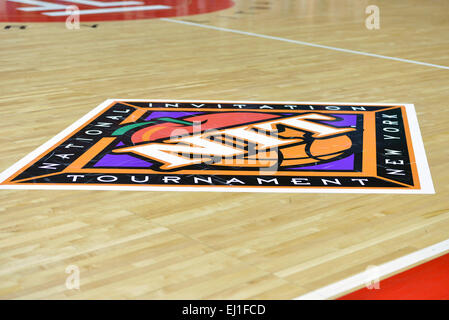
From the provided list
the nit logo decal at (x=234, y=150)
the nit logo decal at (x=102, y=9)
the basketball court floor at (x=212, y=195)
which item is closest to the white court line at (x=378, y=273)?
the basketball court floor at (x=212, y=195)

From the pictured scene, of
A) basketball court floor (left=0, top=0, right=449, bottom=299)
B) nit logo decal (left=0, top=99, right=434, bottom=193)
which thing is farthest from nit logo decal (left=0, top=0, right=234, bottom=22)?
nit logo decal (left=0, top=99, right=434, bottom=193)

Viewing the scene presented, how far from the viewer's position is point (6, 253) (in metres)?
2.37

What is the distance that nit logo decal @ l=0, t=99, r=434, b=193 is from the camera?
3.02 meters

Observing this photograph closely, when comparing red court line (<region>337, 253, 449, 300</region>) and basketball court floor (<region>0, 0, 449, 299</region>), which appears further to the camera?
basketball court floor (<region>0, 0, 449, 299</region>)

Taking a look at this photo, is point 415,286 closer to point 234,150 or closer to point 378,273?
point 378,273

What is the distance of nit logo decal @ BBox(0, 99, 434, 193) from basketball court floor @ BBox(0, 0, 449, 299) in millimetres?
98

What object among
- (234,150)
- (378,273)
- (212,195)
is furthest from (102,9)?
(378,273)

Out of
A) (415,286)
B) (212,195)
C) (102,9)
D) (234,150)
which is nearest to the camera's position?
(415,286)

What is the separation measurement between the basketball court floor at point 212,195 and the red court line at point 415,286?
1.1 inches

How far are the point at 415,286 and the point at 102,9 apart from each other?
765 cm

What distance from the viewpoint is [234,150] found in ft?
11.3

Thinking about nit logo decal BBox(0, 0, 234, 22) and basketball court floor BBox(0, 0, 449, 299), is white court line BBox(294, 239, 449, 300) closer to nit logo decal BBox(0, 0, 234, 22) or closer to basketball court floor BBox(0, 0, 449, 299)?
basketball court floor BBox(0, 0, 449, 299)

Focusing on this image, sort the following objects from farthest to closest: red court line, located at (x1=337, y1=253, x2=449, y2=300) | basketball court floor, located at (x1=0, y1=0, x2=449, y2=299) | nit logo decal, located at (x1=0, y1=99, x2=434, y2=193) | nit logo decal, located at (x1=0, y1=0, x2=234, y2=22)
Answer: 1. nit logo decal, located at (x1=0, y1=0, x2=234, y2=22)
2. nit logo decal, located at (x1=0, y1=99, x2=434, y2=193)
3. basketball court floor, located at (x1=0, y1=0, x2=449, y2=299)
4. red court line, located at (x1=337, y1=253, x2=449, y2=300)
